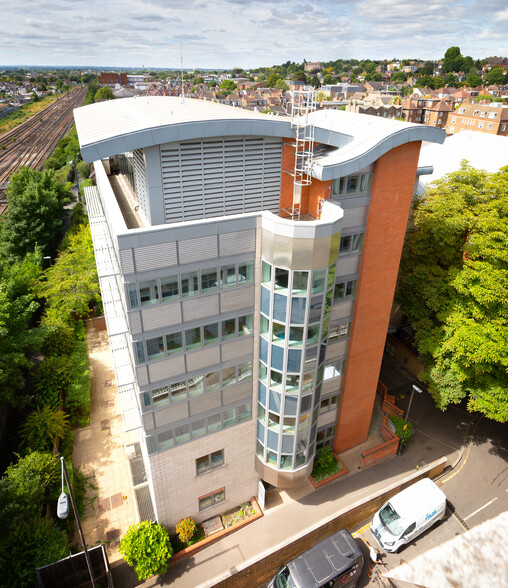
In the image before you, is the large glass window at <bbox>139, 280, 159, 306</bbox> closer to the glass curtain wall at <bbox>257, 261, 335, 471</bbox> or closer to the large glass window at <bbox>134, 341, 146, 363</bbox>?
the large glass window at <bbox>134, 341, 146, 363</bbox>

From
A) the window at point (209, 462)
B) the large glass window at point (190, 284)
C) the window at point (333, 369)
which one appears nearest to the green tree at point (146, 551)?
the window at point (209, 462)

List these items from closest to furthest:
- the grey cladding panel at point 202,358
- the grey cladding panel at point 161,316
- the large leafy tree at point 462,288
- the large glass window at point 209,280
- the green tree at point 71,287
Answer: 1. the grey cladding panel at point 161,316
2. the large glass window at point 209,280
3. the grey cladding panel at point 202,358
4. the large leafy tree at point 462,288
5. the green tree at point 71,287

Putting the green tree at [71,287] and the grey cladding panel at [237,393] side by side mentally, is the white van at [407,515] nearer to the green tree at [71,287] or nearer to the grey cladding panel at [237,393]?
the grey cladding panel at [237,393]

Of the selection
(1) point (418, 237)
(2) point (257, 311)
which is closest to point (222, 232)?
(2) point (257, 311)

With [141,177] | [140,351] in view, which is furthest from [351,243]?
[140,351]

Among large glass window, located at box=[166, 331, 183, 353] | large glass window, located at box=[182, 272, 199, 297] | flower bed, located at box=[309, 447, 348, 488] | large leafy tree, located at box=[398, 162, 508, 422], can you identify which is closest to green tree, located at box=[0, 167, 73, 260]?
large glass window, located at box=[166, 331, 183, 353]

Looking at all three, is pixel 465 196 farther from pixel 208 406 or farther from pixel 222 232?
pixel 208 406

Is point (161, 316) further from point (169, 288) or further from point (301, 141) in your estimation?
point (301, 141)
